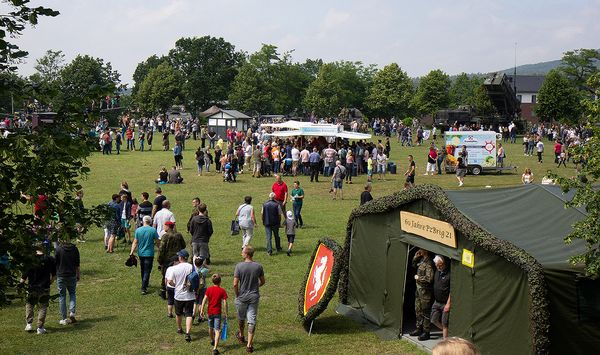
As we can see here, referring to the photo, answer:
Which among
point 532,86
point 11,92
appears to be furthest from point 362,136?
point 532,86

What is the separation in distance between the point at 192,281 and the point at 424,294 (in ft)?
13.6

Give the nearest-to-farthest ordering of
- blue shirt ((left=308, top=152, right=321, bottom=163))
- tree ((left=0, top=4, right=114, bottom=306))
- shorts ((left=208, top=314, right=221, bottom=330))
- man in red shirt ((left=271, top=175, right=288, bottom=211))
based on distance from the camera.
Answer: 1. tree ((left=0, top=4, right=114, bottom=306))
2. shorts ((left=208, top=314, right=221, bottom=330))
3. man in red shirt ((left=271, top=175, right=288, bottom=211))
4. blue shirt ((left=308, top=152, right=321, bottom=163))

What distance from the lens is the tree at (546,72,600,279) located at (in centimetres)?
906

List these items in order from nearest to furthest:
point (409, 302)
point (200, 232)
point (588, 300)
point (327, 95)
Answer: point (588, 300) < point (409, 302) < point (200, 232) < point (327, 95)

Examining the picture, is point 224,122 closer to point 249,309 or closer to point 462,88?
point 249,309

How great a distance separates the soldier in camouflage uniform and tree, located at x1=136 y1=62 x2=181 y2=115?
69.7 meters

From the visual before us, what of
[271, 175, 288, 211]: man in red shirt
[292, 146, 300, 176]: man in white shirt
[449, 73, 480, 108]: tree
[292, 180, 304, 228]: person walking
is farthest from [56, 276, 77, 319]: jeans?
[449, 73, 480, 108]: tree

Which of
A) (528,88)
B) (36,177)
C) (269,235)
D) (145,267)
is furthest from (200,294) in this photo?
(528,88)

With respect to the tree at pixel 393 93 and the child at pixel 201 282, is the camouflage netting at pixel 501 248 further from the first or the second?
the tree at pixel 393 93

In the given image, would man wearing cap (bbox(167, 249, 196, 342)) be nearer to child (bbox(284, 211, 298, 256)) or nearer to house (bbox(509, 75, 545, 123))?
child (bbox(284, 211, 298, 256))

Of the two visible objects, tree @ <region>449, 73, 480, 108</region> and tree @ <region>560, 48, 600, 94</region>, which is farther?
tree @ <region>449, 73, 480, 108</region>

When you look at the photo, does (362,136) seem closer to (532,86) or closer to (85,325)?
(85,325)

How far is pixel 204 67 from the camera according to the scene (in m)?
97.6

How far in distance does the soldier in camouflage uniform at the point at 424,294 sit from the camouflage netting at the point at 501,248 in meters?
1.14
